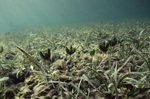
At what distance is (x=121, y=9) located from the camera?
431ft

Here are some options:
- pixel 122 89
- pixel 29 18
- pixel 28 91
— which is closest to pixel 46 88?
pixel 28 91

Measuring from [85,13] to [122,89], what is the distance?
159850 millimetres

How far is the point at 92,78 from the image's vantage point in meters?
1.37

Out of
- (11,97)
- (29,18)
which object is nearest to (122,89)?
(11,97)

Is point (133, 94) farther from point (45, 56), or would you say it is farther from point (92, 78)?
point (45, 56)

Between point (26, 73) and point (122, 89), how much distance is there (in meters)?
1.53

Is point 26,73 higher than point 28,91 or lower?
higher

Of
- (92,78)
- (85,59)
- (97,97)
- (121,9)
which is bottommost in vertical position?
(97,97)

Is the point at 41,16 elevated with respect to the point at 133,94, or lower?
elevated

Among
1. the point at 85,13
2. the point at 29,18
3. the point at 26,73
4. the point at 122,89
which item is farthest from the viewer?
the point at 29,18

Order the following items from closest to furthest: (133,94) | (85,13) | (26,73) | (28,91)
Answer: (133,94) → (28,91) → (26,73) → (85,13)

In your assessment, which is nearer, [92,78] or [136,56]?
[92,78]

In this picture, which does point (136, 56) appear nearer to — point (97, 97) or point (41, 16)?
point (97, 97)

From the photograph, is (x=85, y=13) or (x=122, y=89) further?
(x=85, y=13)
